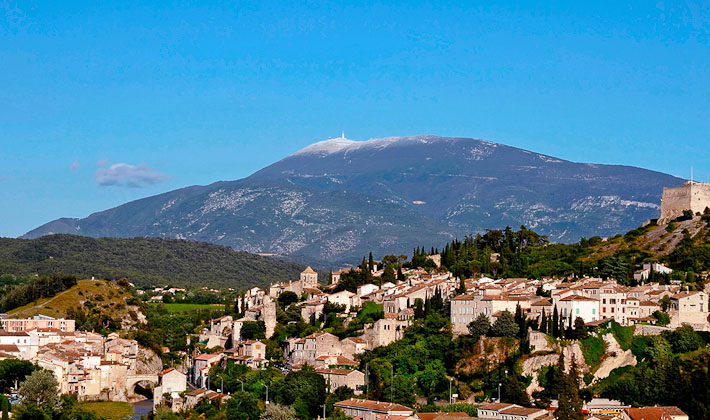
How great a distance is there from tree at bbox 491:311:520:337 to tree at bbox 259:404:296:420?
15.2 meters

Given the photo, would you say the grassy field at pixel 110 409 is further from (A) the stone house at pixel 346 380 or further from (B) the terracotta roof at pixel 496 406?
(B) the terracotta roof at pixel 496 406

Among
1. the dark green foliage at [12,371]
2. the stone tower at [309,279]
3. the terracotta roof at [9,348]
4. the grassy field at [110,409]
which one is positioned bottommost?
the grassy field at [110,409]

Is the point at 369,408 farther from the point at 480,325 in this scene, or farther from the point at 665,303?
the point at 665,303

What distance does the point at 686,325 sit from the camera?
231ft

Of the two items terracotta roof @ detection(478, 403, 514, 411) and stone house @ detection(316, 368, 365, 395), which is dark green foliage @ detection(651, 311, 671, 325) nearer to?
terracotta roof @ detection(478, 403, 514, 411)

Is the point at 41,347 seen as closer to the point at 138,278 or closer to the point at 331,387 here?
the point at 331,387

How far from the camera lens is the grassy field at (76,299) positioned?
97.9 m

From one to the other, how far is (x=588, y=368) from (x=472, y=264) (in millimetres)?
26616

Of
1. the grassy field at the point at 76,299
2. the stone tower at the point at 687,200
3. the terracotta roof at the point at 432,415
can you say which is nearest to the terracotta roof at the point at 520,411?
the terracotta roof at the point at 432,415

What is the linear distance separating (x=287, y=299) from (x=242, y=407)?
2960cm


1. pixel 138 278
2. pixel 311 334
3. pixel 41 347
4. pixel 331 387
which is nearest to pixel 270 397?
pixel 331 387

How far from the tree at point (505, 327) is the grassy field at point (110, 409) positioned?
27430 mm

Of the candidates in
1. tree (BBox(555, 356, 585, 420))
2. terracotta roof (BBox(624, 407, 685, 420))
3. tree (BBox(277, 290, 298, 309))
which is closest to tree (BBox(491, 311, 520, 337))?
tree (BBox(555, 356, 585, 420))

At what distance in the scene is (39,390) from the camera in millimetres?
68875
